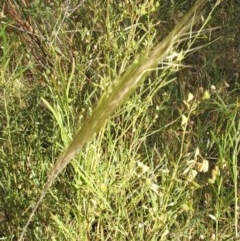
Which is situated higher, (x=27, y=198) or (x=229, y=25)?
(x=27, y=198)

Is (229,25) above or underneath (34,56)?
underneath

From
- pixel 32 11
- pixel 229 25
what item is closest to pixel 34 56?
pixel 32 11

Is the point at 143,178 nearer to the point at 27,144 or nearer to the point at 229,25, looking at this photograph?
the point at 27,144

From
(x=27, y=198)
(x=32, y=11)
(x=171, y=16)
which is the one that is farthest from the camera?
(x=171, y=16)

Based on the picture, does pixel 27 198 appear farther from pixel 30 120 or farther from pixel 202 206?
pixel 202 206

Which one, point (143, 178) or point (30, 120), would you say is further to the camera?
point (30, 120)

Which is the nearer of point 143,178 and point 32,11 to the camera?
point 143,178

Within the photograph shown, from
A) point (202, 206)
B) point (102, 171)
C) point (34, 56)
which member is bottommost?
point (202, 206)

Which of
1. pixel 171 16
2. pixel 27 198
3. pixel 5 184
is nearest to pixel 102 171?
pixel 27 198

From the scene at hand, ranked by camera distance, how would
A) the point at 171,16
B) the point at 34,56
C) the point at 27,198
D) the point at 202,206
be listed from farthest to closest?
the point at 171,16 < the point at 34,56 < the point at 202,206 < the point at 27,198
